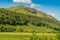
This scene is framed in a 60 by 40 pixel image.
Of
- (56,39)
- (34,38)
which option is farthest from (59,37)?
(34,38)

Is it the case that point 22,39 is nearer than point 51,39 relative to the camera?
Yes

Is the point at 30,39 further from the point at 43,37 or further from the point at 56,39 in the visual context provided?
the point at 56,39

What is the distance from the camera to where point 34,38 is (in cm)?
2656

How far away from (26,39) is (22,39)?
2.58ft

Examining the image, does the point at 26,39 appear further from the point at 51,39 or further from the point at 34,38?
the point at 51,39

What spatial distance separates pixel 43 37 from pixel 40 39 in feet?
1.65

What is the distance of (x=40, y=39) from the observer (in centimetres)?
2739

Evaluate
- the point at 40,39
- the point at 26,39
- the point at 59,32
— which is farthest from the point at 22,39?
the point at 59,32

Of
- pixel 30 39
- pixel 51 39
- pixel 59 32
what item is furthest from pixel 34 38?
pixel 51 39

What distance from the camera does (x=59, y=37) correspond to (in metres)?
28.3

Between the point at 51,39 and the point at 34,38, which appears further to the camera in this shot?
the point at 51,39

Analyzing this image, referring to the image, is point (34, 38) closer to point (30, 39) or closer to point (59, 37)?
point (30, 39)

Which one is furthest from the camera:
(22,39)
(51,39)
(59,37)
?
(51,39)

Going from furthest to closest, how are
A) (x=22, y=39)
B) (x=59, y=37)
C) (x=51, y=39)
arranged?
(x=51, y=39) → (x=59, y=37) → (x=22, y=39)
